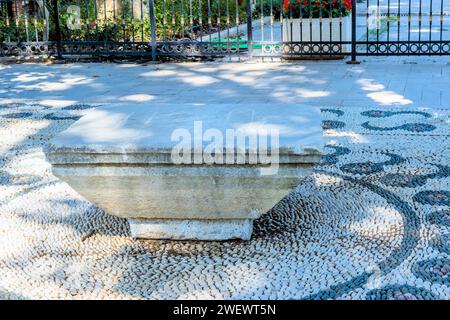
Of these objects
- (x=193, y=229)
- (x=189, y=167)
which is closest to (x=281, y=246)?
(x=193, y=229)

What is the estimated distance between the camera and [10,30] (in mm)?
12320

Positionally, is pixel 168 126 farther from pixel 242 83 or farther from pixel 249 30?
pixel 249 30

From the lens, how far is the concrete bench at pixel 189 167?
11.5 feet

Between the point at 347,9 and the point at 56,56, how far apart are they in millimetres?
4675

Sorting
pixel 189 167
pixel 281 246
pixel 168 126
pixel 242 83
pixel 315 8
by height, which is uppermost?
pixel 315 8

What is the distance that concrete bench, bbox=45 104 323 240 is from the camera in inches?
138

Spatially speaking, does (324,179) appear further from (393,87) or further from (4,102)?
(4,102)

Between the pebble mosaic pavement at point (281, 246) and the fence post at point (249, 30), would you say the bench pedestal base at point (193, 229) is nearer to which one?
the pebble mosaic pavement at point (281, 246)

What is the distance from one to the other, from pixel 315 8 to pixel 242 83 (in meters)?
2.45

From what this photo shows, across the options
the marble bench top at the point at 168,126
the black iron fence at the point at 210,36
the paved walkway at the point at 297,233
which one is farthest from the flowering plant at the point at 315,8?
the marble bench top at the point at 168,126

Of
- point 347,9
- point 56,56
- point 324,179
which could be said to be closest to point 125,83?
point 56,56

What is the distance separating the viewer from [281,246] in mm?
3754

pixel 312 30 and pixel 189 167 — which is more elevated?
pixel 312 30

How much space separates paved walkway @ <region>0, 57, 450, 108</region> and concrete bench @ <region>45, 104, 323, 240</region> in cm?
374
